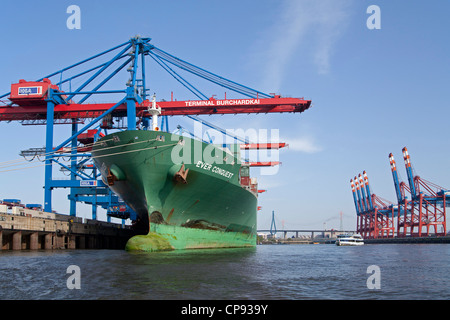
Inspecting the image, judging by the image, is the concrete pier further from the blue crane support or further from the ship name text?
the blue crane support

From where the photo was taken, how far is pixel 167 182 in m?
23.3

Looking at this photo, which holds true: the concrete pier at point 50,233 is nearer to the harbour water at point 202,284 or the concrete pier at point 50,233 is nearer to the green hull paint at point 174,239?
the green hull paint at point 174,239

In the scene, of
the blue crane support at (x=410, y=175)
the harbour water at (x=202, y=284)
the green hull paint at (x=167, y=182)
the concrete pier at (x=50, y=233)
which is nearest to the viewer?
the harbour water at (x=202, y=284)

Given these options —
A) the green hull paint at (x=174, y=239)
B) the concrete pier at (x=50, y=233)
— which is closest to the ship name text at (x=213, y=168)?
the green hull paint at (x=174, y=239)

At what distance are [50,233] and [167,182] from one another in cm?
1350

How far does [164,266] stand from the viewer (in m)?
15.0

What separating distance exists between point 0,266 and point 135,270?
572 cm

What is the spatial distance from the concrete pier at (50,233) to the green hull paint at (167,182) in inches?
274

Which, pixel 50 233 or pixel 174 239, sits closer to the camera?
pixel 174 239

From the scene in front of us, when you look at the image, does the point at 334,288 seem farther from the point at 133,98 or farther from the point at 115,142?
the point at 133,98

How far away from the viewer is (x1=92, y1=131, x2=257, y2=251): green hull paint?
23.0 meters

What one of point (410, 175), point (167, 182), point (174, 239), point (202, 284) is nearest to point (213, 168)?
point (167, 182)

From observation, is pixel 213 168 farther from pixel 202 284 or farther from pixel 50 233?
pixel 50 233

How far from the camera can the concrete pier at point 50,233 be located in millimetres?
26578
